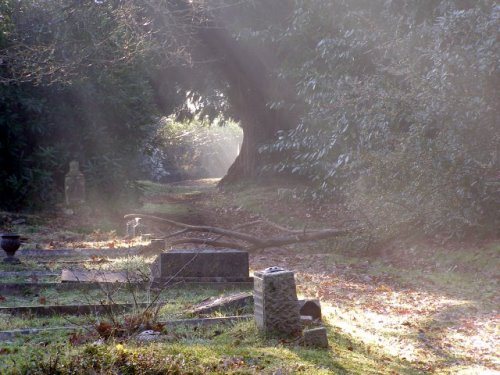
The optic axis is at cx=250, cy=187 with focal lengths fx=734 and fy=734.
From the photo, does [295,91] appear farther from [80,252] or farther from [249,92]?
[80,252]

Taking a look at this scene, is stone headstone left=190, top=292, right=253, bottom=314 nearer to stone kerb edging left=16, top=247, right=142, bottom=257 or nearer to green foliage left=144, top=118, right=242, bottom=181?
stone kerb edging left=16, top=247, right=142, bottom=257

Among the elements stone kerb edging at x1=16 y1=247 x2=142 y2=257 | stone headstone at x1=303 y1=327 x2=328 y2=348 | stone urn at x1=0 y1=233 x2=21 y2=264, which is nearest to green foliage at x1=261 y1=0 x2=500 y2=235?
stone kerb edging at x1=16 y1=247 x2=142 y2=257

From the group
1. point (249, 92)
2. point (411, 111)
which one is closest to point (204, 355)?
point (411, 111)

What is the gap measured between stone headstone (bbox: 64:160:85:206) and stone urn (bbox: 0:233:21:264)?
890 cm

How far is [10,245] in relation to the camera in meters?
12.6

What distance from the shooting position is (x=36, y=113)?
861 inches

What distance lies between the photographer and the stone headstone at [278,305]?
7.36 m

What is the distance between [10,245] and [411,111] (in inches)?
312

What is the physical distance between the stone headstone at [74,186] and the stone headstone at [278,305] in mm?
15064

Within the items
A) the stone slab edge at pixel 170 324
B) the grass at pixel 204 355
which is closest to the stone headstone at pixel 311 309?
the grass at pixel 204 355

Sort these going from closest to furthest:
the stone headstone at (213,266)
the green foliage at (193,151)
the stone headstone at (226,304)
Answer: the stone headstone at (226,304), the stone headstone at (213,266), the green foliage at (193,151)

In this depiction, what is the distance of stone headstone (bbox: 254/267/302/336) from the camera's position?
7.36 metres

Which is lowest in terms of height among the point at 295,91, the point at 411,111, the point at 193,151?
the point at 411,111

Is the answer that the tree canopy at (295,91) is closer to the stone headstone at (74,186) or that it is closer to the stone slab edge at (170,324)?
the stone headstone at (74,186)
